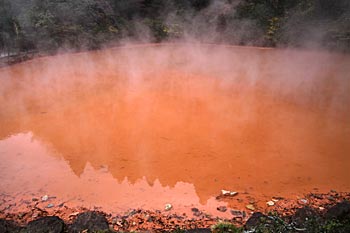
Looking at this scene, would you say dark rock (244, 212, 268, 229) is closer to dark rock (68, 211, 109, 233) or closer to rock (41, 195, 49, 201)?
dark rock (68, 211, 109, 233)

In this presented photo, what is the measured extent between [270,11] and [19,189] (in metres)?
11.4

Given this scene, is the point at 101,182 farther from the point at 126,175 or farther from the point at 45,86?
the point at 45,86

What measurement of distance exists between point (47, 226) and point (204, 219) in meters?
1.62

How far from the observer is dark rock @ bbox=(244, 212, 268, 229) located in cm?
303

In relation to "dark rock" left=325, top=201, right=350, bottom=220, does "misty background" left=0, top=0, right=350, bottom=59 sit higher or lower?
higher

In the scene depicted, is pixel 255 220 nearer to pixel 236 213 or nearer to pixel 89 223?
pixel 236 213

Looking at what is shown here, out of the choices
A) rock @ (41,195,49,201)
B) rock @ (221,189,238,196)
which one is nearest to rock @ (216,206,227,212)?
rock @ (221,189,238,196)

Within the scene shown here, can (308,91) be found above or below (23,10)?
below

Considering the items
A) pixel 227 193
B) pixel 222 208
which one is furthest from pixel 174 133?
pixel 222 208

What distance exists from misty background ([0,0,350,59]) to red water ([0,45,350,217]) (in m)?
2.08

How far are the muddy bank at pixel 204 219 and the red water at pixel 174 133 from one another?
170mm

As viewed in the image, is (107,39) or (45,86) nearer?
(45,86)

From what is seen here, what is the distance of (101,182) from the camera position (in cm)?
411

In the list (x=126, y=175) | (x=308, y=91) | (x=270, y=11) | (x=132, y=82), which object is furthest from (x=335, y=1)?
(x=126, y=175)
